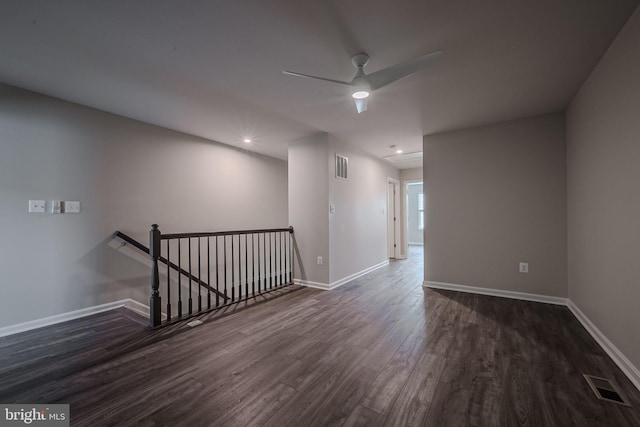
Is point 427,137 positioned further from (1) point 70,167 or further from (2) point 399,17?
(1) point 70,167

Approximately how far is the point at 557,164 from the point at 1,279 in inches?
247

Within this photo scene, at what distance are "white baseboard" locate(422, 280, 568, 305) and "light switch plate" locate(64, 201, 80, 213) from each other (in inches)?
188

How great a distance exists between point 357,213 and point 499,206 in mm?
2193

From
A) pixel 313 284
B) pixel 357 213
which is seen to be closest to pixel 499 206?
pixel 357 213

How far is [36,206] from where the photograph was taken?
8.74 feet

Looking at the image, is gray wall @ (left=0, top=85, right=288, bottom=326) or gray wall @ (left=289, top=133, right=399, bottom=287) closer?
gray wall @ (left=0, top=85, right=288, bottom=326)

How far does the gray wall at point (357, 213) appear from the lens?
417 cm

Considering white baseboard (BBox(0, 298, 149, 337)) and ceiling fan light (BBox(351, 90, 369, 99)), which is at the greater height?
ceiling fan light (BBox(351, 90, 369, 99))

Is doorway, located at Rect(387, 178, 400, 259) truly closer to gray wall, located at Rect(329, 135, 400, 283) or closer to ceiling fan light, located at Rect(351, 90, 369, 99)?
gray wall, located at Rect(329, 135, 400, 283)

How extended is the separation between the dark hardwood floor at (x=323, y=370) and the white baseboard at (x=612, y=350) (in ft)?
0.18

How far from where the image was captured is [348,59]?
6.93ft

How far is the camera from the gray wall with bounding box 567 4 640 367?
5.63 ft

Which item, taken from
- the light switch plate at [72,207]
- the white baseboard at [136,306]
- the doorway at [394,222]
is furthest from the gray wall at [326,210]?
the light switch plate at [72,207]

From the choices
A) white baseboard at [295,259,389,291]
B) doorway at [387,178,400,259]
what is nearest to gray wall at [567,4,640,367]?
white baseboard at [295,259,389,291]
